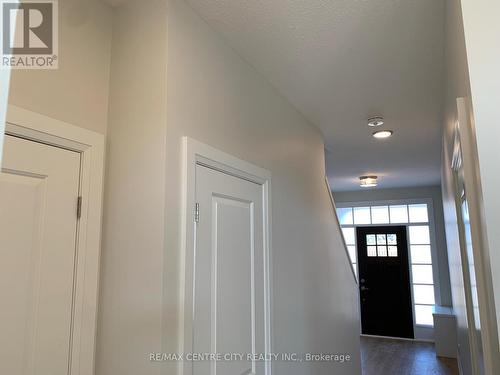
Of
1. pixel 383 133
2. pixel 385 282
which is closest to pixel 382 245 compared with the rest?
pixel 385 282

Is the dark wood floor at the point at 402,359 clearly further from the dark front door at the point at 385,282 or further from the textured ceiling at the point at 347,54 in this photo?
the textured ceiling at the point at 347,54

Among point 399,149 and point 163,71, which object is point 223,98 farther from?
point 399,149

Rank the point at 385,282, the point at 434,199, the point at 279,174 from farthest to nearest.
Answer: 1. the point at 385,282
2. the point at 434,199
3. the point at 279,174

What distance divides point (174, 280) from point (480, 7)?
1318 mm

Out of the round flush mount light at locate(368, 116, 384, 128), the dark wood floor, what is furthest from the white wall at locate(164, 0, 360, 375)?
the dark wood floor

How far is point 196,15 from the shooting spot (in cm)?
160

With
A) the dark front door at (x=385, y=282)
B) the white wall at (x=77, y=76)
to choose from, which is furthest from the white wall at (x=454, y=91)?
the dark front door at (x=385, y=282)

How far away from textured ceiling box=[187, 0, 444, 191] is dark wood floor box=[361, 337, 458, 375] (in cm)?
321

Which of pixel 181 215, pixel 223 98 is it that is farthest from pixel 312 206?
pixel 181 215

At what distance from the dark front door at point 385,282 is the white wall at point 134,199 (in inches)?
240

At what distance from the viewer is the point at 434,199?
20.8ft

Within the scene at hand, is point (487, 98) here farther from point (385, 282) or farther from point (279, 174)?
point (385, 282)

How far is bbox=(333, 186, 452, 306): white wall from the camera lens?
603cm

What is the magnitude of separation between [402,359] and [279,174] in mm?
4329
